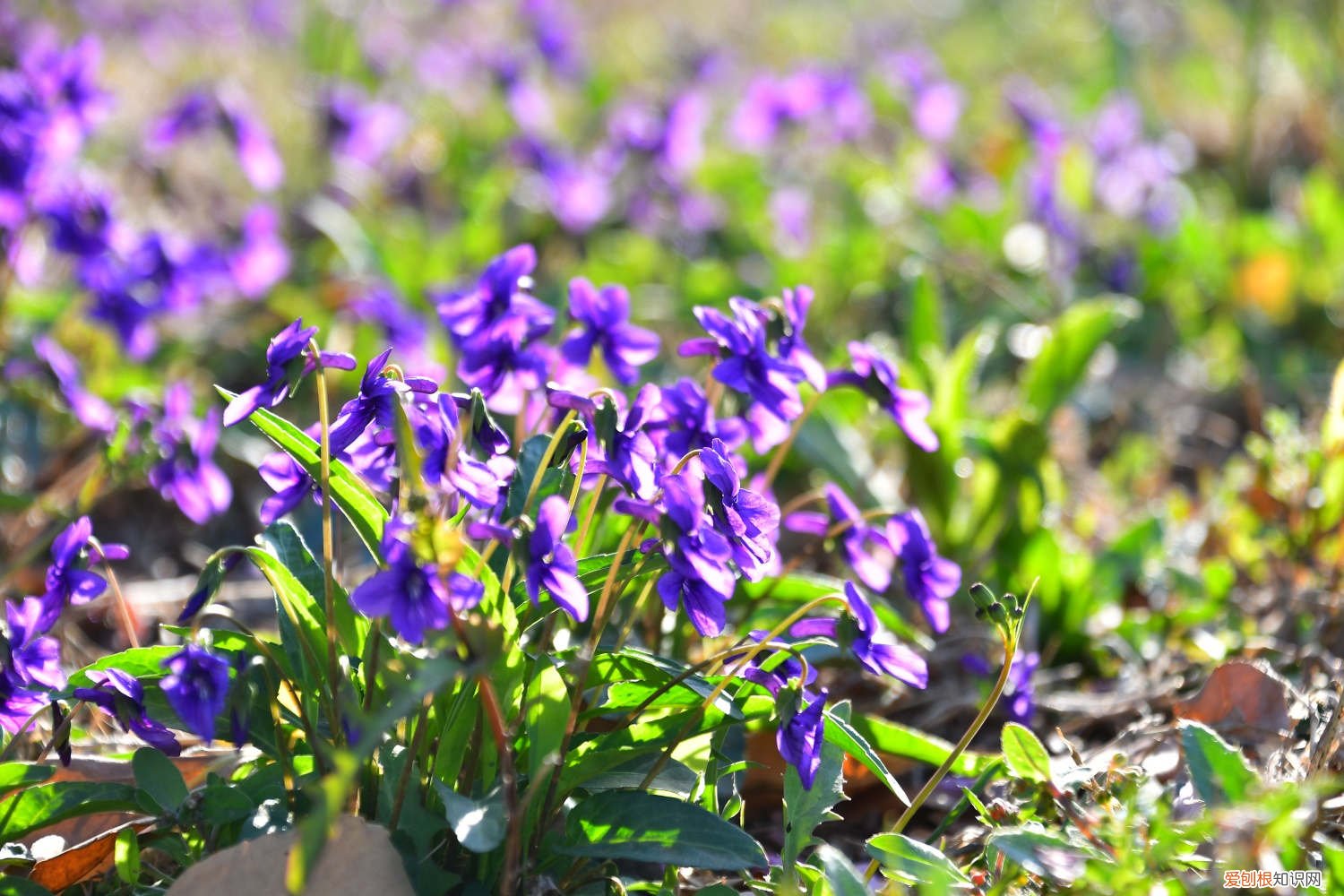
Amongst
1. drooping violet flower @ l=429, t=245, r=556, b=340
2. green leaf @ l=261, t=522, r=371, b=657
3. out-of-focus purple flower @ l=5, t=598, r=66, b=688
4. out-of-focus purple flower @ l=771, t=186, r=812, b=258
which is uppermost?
drooping violet flower @ l=429, t=245, r=556, b=340

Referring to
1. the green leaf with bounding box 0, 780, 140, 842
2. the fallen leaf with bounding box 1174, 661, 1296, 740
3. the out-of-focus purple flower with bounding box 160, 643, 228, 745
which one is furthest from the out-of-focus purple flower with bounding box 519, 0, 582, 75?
the out-of-focus purple flower with bounding box 160, 643, 228, 745

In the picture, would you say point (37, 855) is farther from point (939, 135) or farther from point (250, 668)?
point (939, 135)

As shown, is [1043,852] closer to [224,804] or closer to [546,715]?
[546,715]

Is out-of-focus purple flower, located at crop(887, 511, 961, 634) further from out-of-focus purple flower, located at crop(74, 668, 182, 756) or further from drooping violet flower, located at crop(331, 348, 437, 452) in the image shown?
out-of-focus purple flower, located at crop(74, 668, 182, 756)

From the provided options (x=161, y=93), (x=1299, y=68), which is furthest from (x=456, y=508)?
(x=1299, y=68)

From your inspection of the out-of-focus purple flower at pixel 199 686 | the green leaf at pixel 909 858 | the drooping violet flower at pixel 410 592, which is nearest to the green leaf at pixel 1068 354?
the green leaf at pixel 909 858
